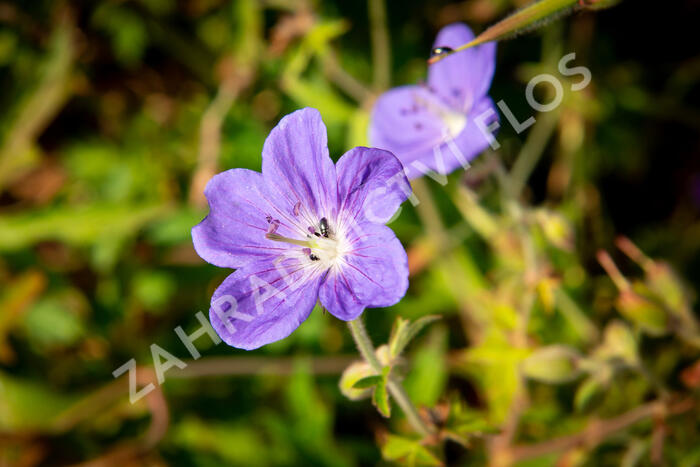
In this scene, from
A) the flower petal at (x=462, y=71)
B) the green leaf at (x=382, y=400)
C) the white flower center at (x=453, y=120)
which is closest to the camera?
the green leaf at (x=382, y=400)

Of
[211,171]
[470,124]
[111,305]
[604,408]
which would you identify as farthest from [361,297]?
[111,305]

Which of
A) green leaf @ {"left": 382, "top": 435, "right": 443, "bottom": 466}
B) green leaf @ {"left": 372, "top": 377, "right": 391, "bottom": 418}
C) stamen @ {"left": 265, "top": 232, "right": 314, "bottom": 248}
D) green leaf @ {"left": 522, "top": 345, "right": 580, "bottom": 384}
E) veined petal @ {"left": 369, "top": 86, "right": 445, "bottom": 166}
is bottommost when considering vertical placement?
green leaf @ {"left": 522, "top": 345, "right": 580, "bottom": 384}

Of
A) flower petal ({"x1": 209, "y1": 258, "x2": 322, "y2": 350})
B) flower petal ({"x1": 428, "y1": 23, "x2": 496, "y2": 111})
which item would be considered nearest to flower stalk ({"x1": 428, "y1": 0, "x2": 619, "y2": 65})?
flower petal ({"x1": 428, "y1": 23, "x2": 496, "y2": 111})

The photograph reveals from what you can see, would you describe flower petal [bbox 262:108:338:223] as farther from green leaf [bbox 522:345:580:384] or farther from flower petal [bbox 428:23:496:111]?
Result: green leaf [bbox 522:345:580:384]

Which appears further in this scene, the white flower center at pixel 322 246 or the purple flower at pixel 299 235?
the white flower center at pixel 322 246

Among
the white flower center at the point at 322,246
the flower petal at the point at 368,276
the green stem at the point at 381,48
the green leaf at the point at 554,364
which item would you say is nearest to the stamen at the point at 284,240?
the white flower center at the point at 322,246

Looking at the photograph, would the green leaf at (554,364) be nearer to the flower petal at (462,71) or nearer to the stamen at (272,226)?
the flower petal at (462,71)

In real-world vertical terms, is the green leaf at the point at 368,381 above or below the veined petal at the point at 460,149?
below
